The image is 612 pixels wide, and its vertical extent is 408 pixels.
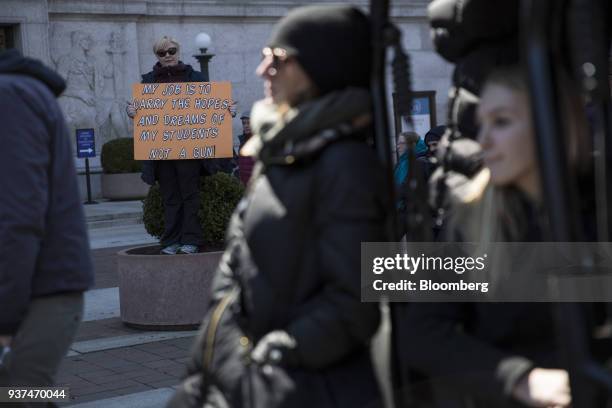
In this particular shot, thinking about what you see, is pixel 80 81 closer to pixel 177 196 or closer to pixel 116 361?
pixel 177 196

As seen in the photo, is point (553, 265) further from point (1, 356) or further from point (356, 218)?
point (1, 356)

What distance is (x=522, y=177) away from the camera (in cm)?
241

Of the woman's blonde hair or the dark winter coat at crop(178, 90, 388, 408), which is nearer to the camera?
the woman's blonde hair

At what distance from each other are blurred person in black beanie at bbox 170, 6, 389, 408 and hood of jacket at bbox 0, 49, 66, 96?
1.17 m

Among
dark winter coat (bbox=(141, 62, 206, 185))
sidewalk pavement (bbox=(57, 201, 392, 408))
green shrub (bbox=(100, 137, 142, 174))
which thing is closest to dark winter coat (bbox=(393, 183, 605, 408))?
sidewalk pavement (bbox=(57, 201, 392, 408))

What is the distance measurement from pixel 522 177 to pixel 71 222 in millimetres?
1646

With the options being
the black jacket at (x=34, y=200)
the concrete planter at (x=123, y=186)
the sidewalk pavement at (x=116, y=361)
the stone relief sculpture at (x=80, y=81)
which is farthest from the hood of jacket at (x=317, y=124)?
the stone relief sculpture at (x=80, y=81)

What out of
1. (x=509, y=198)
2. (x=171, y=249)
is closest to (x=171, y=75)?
(x=171, y=249)

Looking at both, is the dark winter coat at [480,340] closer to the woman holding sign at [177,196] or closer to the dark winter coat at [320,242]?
the dark winter coat at [320,242]

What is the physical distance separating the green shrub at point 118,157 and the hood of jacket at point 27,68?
18.5 meters

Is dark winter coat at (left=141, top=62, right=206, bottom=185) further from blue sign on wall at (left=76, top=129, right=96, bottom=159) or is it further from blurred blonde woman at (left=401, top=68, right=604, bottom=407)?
blue sign on wall at (left=76, top=129, right=96, bottom=159)

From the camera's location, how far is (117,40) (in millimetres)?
23391

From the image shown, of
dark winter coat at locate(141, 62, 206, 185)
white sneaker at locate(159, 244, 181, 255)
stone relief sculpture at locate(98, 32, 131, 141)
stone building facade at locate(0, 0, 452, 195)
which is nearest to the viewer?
white sneaker at locate(159, 244, 181, 255)

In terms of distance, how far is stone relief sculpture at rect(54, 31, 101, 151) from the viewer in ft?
74.6
